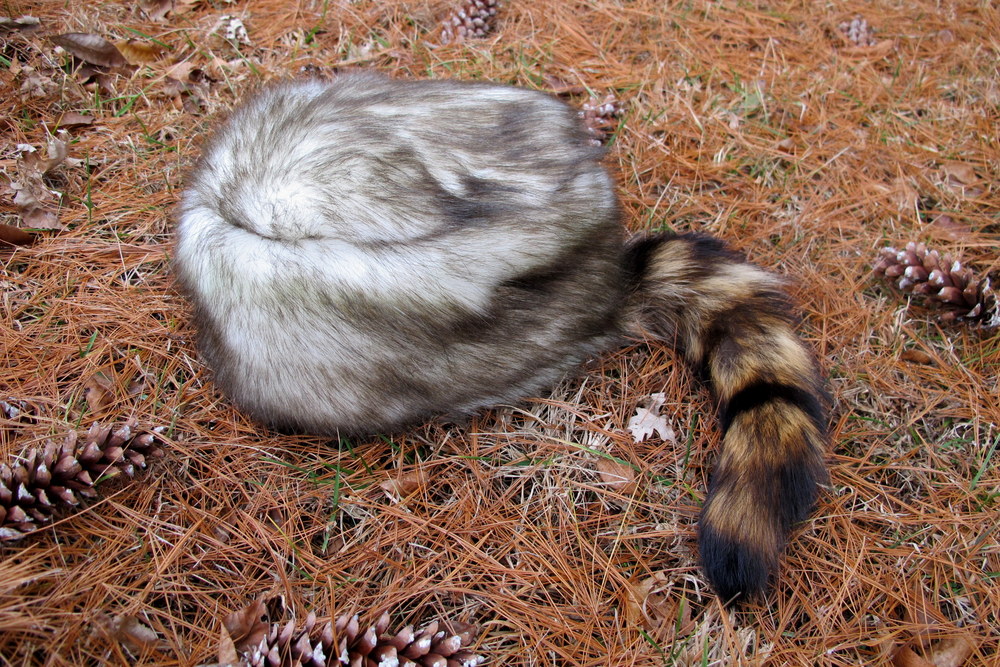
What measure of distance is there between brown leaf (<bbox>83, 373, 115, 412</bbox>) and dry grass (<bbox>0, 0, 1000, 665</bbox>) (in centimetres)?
4

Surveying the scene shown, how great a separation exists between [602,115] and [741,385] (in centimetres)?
163

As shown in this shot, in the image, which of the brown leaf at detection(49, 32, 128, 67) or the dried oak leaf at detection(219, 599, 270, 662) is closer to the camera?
the dried oak leaf at detection(219, 599, 270, 662)

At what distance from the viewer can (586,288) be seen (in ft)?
7.50

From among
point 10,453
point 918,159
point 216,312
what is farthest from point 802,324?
point 10,453

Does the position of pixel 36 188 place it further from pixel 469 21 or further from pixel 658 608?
pixel 658 608

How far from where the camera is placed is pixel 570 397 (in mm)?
2500

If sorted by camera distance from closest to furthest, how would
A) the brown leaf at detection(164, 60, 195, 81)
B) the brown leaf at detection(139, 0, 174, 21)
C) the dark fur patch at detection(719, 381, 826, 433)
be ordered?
the dark fur patch at detection(719, 381, 826, 433), the brown leaf at detection(164, 60, 195, 81), the brown leaf at detection(139, 0, 174, 21)

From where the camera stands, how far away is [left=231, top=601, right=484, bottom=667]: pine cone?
1.87 meters

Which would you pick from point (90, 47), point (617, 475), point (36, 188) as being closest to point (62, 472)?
point (36, 188)

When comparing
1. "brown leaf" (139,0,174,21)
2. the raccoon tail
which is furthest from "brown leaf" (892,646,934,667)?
"brown leaf" (139,0,174,21)

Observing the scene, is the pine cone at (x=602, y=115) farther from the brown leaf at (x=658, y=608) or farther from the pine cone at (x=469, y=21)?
the brown leaf at (x=658, y=608)

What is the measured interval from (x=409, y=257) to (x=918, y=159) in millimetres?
2684

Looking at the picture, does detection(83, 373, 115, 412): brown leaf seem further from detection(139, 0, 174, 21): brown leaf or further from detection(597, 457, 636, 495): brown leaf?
detection(139, 0, 174, 21): brown leaf

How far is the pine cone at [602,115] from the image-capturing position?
3.13 meters
